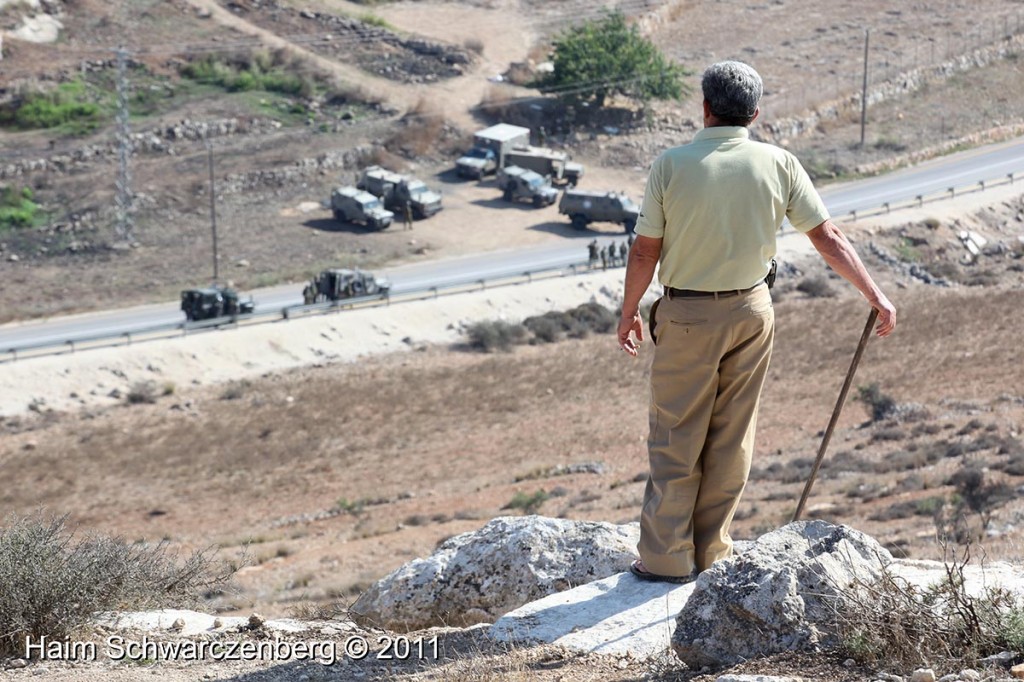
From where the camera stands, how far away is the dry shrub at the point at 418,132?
5662 cm

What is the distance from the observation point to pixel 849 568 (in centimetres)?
637

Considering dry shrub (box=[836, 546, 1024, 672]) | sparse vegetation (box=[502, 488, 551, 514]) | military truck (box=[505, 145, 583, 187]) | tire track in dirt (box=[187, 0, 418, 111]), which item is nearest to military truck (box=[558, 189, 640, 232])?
military truck (box=[505, 145, 583, 187])

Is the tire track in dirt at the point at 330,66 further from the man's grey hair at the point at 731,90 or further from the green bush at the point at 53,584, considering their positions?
the man's grey hair at the point at 731,90

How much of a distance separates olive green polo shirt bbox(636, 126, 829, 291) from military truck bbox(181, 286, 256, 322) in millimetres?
32803

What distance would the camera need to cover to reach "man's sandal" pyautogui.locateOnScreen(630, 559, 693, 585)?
7.34 m

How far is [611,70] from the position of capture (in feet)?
194

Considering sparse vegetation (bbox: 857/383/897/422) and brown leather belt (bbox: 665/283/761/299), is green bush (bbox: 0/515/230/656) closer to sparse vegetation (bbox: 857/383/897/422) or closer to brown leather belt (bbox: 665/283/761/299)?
brown leather belt (bbox: 665/283/761/299)

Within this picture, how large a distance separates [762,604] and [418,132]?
2069 inches

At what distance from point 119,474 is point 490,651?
927 inches

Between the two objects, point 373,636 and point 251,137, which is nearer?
point 373,636

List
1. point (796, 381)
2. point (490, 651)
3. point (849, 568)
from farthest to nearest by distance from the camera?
point (796, 381) < point (490, 651) < point (849, 568)

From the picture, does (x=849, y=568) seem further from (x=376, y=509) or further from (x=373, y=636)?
(x=376, y=509)

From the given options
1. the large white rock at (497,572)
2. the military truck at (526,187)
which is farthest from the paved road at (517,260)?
the large white rock at (497,572)

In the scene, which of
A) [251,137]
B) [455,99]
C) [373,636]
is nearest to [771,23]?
[455,99]
